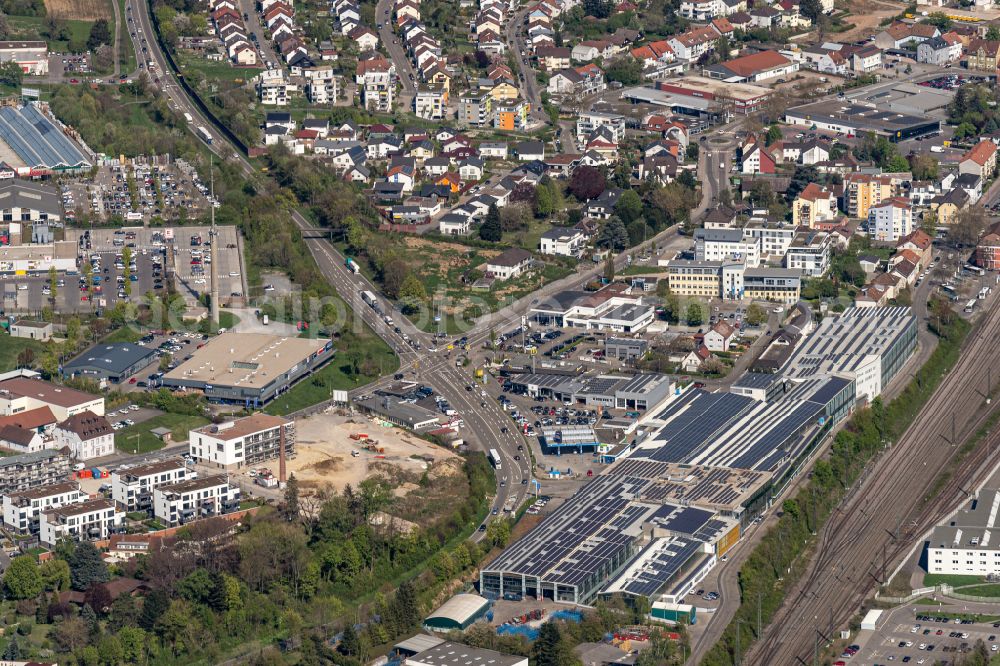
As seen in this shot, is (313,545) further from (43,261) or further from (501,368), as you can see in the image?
(43,261)

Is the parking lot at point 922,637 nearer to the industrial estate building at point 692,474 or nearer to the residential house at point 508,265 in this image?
the industrial estate building at point 692,474

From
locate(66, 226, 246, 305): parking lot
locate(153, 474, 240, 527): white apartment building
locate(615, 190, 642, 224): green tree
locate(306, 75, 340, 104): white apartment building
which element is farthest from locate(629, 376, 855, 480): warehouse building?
locate(306, 75, 340, 104): white apartment building

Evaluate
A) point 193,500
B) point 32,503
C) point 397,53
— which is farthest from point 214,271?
point 397,53

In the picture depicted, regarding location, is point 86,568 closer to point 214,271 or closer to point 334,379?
point 334,379

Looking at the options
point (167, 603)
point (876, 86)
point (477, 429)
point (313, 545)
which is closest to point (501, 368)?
point (477, 429)

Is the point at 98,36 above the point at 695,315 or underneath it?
above

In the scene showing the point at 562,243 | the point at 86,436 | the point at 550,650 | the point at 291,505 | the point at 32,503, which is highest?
the point at 562,243

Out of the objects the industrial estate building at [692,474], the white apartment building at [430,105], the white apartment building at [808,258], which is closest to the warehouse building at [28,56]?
the white apartment building at [430,105]
